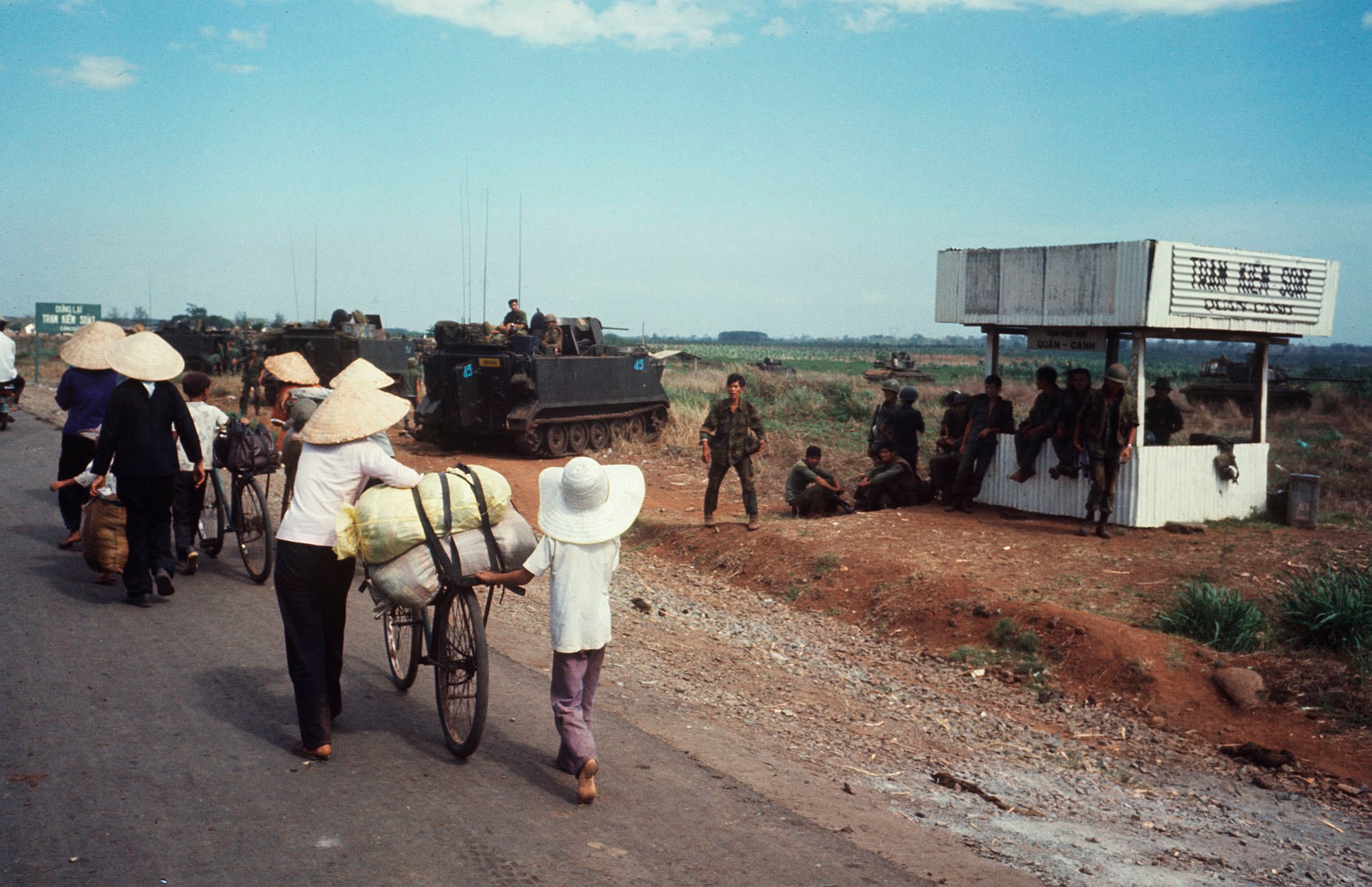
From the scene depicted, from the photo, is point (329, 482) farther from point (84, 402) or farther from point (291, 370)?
point (84, 402)

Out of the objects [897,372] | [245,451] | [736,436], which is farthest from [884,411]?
[897,372]

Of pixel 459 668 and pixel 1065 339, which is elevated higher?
pixel 1065 339

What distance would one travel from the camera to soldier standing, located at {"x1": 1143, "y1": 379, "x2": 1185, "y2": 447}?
45.1 ft

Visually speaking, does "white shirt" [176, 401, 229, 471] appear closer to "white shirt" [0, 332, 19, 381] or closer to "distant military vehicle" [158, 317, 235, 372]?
"white shirt" [0, 332, 19, 381]

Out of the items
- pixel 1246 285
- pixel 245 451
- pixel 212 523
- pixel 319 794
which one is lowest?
pixel 319 794

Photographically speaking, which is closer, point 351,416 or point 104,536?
point 351,416

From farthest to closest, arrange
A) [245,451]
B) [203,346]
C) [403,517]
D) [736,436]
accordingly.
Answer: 1. [203,346]
2. [736,436]
3. [245,451]
4. [403,517]

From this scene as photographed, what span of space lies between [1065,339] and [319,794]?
10.8m

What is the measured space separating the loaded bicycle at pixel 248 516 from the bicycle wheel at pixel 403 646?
256 centimetres

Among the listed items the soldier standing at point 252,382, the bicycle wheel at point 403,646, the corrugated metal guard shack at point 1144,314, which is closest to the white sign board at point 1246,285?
the corrugated metal guard shack at point 1144,314

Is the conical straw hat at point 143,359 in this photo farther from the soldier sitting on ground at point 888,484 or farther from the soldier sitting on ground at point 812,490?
the soldier sitting on ground at point 888,484

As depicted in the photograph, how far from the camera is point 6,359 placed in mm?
17609

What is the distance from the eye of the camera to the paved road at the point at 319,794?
4152 mm

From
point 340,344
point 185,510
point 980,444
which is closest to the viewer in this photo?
point 185,510
